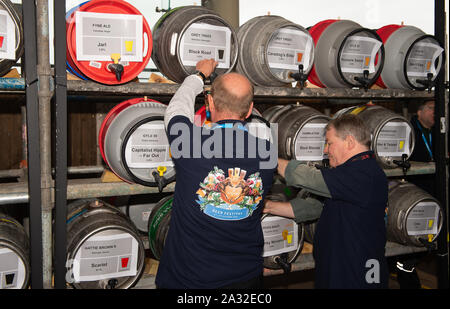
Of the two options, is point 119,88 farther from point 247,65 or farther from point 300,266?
point 300,266

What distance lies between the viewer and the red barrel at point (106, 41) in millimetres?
2215

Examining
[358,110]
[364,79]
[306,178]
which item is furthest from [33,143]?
[358,110]

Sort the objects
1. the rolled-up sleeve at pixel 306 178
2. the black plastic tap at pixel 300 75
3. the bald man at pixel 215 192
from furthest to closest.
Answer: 1. the black plastic tap at pixel 300 75
2. the rolled-up sleeve at pixel 306 178
3. the bald man at pixel 215 192

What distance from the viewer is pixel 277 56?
8.98 ft

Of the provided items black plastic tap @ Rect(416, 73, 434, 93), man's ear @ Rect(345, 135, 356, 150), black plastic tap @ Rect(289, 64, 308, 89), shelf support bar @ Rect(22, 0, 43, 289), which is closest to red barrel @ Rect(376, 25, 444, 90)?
black plastic tap @ Rect(416, 73, 434, 93)

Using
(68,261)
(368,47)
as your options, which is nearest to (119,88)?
(68,261)

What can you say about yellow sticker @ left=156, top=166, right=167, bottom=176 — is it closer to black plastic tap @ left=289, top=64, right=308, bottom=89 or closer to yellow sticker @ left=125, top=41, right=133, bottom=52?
yellow sticker @ left=125, top=41, right=133, bottom=52

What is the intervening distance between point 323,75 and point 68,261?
2.20 m

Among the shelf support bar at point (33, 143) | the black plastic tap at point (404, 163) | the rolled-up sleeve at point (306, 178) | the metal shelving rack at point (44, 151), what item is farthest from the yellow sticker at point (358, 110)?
the shelf support bar at point (33, 143)

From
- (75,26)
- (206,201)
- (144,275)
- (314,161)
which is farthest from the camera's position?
(314,161)

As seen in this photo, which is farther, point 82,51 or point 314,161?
point 314,161

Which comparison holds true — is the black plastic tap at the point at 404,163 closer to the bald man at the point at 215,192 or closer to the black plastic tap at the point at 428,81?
the black plastic tap at the point at 428,81

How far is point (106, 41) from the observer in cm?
226

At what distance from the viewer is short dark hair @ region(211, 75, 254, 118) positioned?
2049 mm
